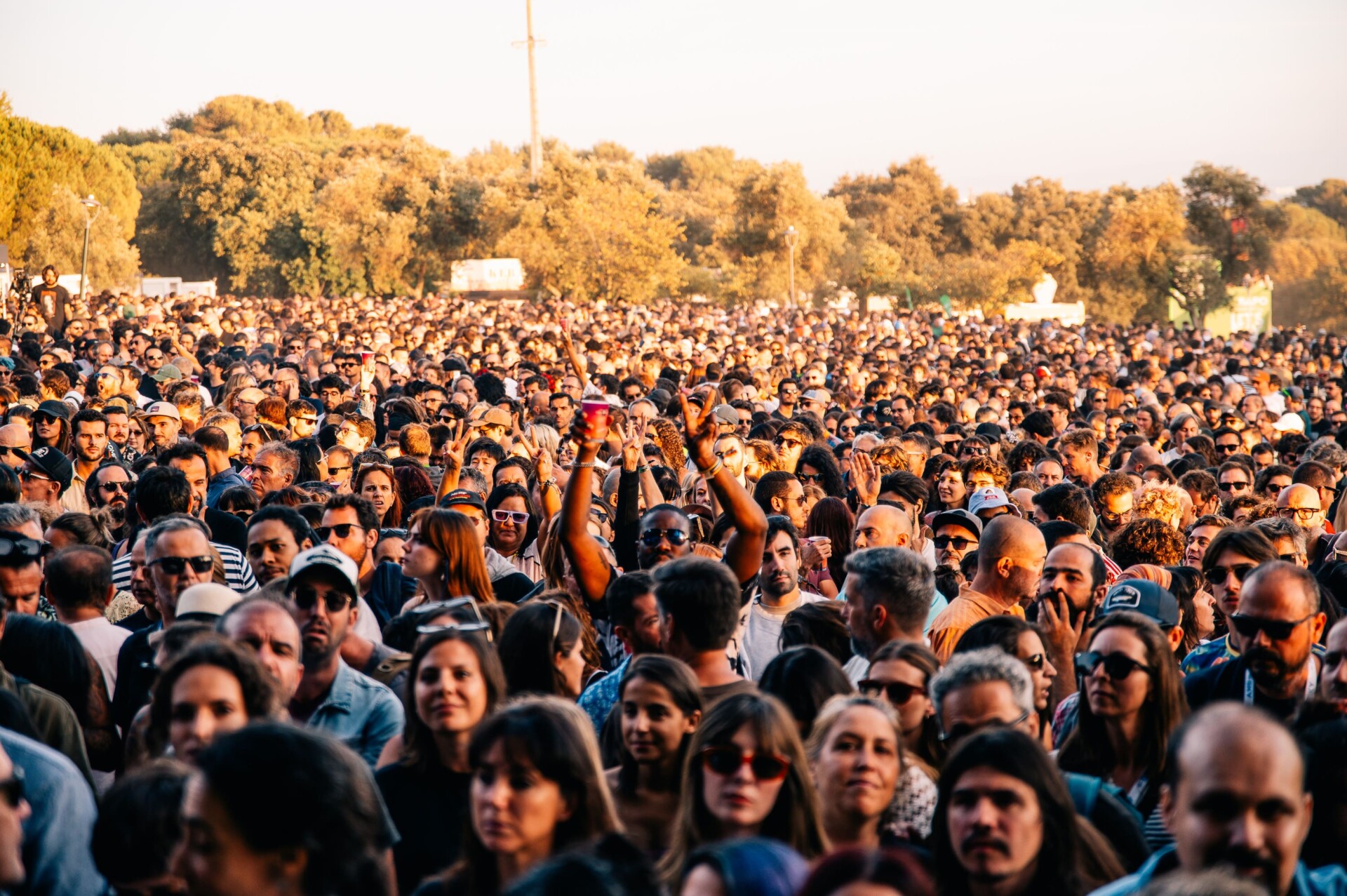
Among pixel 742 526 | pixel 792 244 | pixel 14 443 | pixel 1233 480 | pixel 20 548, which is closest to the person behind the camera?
pixel 20 548

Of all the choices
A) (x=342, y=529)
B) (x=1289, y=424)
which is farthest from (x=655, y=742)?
(x=1289, y=424)

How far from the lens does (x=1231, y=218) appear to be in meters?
59.7

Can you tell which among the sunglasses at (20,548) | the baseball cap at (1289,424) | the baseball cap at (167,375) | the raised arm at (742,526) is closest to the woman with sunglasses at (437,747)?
the raised arm at (742,526)

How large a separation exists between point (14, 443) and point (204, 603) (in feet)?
16.7

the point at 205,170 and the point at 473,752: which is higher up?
the point at 205,170

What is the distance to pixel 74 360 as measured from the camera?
682 inches

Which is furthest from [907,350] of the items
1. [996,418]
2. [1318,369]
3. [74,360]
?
[74,360]

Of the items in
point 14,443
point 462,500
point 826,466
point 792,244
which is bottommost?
point 826,466

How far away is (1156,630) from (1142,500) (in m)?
4.08

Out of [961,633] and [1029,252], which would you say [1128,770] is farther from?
[1029,252]

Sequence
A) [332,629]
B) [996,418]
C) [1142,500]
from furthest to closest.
Answer: 1. [996,418]
2. [1142,500]
3. [332,629]

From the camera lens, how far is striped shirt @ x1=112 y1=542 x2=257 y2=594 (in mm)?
6742

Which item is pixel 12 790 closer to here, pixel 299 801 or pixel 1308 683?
pixel 299 801

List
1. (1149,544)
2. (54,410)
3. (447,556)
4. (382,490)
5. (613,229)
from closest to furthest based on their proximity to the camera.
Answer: (447,556), (1149,544), (382,490), (54,410), (613,229)
